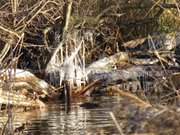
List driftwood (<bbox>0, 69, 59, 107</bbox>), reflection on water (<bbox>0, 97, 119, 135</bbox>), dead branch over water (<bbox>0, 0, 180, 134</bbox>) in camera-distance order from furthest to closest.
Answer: dead branch over water (<bbox>0, 0, 180, 134</bbox>) < driftwood (<bbox>0, 69, 59, 107</bbox>) < reflection on water (<bbox>0, 97, 119, 135</bbox>)

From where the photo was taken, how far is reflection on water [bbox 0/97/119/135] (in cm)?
1258

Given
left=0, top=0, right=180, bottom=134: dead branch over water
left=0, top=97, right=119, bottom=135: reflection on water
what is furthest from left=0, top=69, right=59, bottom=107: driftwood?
left=0, top=97, right=119, bottom=135: reflection on water

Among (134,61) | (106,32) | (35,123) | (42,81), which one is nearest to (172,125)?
(35,123)

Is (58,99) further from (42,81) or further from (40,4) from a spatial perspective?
(40,4)

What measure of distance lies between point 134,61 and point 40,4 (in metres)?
3.62

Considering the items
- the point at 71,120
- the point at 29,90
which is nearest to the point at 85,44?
the point at 29,90

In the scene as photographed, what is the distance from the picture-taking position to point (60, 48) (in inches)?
763

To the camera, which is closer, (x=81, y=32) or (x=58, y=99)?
(x=58, y=99)

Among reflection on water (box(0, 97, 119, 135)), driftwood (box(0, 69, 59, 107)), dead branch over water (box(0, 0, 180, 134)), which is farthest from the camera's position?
dead branch over water (box(0, 0, 180, 134))

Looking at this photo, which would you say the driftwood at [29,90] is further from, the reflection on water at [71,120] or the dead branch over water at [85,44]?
the reflection on water at [71,120]

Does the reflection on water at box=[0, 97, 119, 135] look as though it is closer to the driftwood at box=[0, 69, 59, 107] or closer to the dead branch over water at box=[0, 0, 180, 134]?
the driftwood at box=[0, 69, 59, 107]

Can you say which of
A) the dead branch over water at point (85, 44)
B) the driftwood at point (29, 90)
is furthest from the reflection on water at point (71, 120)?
the dead branch over water at point (85, 44)

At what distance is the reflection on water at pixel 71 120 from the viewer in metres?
12.6

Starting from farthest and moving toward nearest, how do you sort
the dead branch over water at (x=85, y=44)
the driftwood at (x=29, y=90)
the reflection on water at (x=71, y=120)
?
1. the dead branch over water at (x=85, y=44)
2. the driftwood at (x=29, y=90)
3. the reflection on water at (x=71, y=120)
